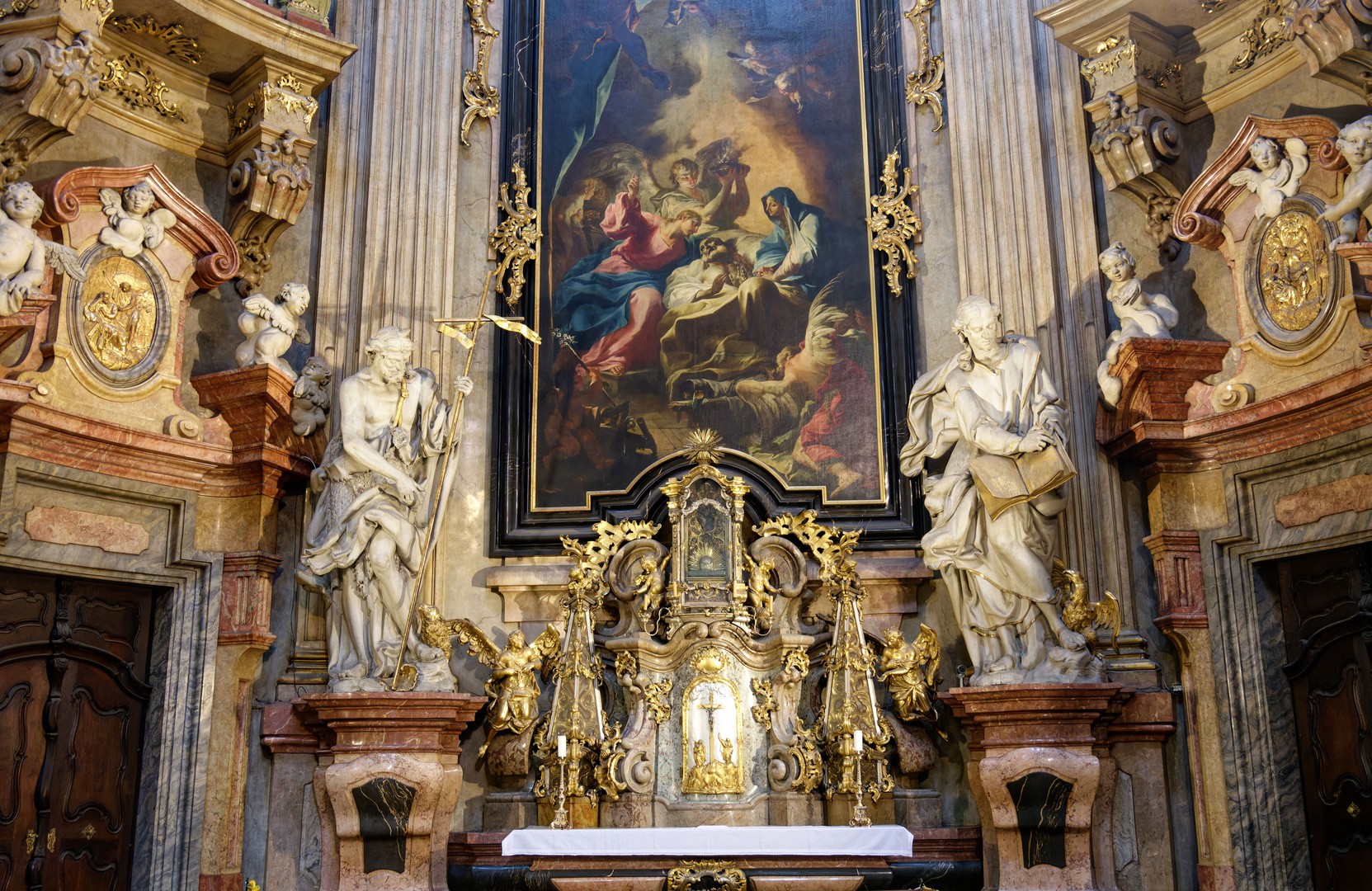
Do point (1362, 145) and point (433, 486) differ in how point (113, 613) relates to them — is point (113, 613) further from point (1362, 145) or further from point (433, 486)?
point (1362, 145)

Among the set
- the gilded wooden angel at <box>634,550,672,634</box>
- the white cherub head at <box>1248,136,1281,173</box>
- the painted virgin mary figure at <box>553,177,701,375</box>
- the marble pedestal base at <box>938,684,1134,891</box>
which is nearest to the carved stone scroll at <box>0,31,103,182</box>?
the painted virgin mary figure at <box>553,177,701,375</box>

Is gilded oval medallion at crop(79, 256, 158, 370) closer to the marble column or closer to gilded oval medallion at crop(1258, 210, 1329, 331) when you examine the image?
the marble column

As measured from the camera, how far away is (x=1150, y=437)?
7453 millimetres

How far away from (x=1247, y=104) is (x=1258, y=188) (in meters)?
0.84

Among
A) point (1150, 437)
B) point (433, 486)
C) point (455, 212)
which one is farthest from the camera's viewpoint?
point (455, 212)

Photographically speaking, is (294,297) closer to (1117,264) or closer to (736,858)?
(736,858)

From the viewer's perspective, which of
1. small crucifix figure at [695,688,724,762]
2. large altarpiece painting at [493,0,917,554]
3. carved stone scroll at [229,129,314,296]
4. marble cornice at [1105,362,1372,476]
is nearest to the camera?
marble cornice at [1105,362,1372,476]

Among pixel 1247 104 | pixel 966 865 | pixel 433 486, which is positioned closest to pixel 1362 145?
pixel 1247 104

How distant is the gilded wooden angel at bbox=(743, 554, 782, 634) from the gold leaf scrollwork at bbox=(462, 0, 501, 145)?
3.59 metres

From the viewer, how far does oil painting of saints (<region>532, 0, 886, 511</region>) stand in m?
8.60

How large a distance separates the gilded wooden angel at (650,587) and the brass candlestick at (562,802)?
3.26ft

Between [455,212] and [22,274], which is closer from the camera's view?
[22,274]

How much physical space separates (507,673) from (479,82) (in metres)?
4.13

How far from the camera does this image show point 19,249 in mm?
6828
